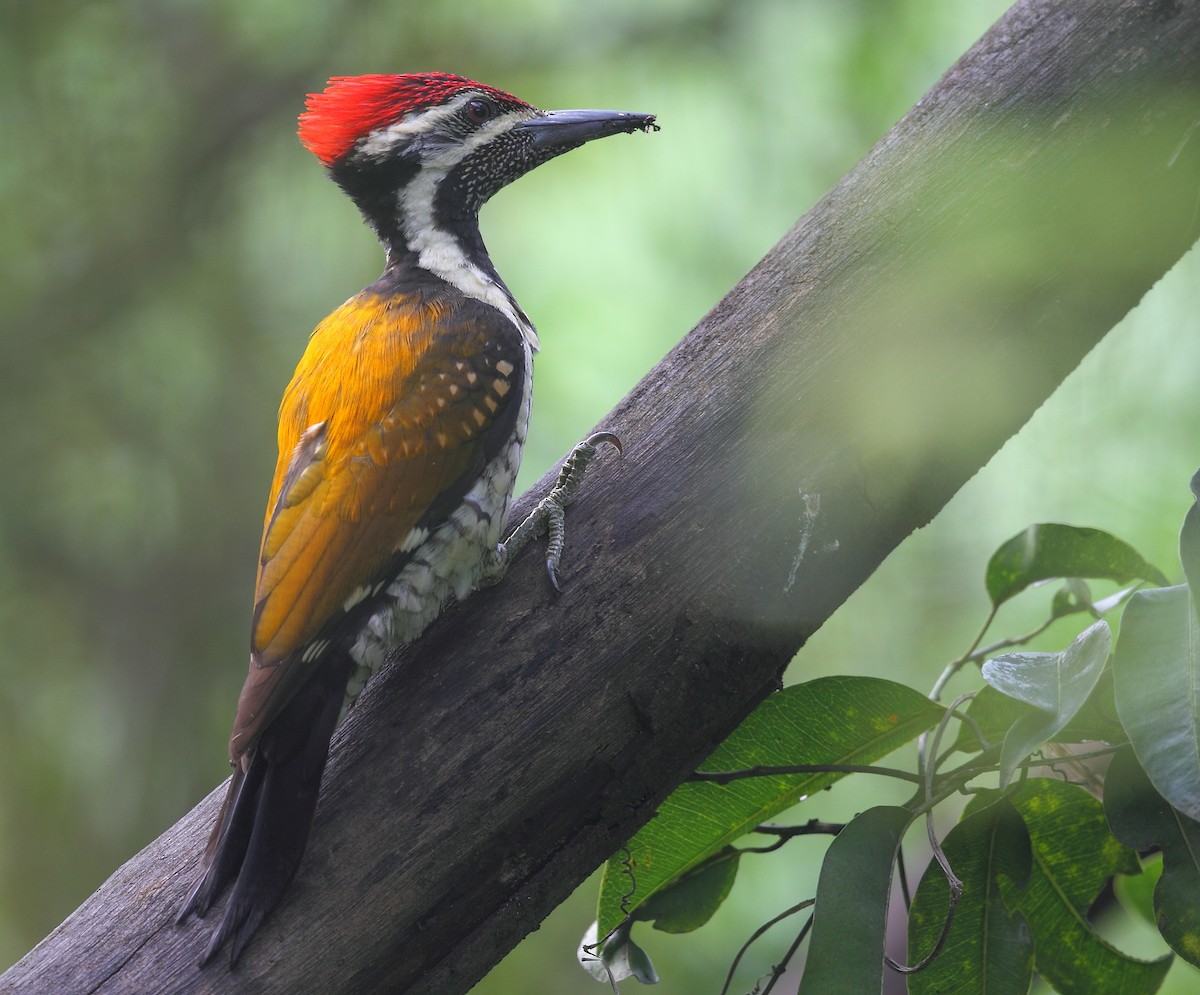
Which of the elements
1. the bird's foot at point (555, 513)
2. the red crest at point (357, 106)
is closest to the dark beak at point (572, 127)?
the red crest at point (357, 106)

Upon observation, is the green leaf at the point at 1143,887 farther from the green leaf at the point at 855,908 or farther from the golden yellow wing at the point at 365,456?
the golden yellow wing at the point at 365,456

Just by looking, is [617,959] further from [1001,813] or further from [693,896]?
[1001,813]

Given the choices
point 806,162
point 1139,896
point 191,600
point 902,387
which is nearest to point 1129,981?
point 1139,896

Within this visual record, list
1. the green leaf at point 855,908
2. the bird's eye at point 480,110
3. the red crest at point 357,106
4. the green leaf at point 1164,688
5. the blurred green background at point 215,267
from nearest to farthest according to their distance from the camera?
the green leaf at point 1164,688
the green leaf at point 855,908
the red crest at point 357,106
the bird's eye at point 480,110
the blurred green background at point 215,267

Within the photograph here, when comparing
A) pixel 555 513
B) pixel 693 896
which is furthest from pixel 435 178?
pixel 693 896

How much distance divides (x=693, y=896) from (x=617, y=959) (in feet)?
0.48

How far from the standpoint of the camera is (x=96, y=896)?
1.59 m

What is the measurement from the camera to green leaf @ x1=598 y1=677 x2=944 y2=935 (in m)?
1.56

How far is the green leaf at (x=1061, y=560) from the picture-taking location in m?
1.63

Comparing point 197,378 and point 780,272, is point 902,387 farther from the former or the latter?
point 197,378

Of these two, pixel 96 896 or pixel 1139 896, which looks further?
pixel 1139 896

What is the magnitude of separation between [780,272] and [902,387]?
0.29m

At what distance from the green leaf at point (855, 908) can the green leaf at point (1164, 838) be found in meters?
0.25

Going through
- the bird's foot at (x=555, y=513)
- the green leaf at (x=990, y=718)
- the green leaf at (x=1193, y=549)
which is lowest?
the green leaf at (x=990, y=718)
